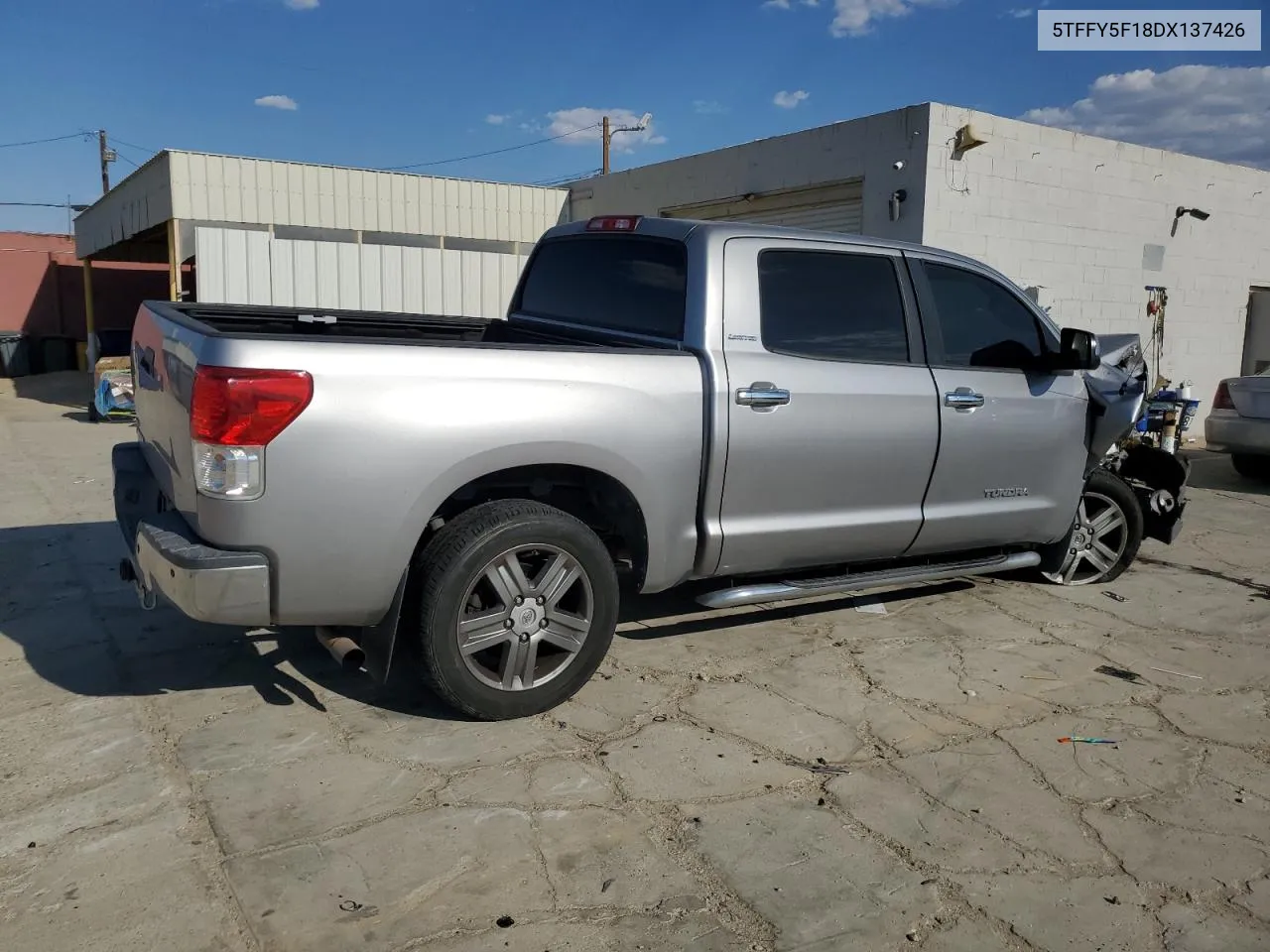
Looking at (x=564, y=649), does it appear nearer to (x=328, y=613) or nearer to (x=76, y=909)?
(x=328, y=613)

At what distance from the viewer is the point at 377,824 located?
3.05 m

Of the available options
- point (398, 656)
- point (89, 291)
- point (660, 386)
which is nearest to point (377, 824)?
point (398, 656)

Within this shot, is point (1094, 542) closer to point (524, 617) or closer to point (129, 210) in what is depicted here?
point (524, 617)

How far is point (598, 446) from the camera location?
371 cm

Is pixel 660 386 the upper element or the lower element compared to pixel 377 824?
upper

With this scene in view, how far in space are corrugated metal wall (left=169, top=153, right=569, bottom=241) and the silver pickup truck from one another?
1114 centimetres

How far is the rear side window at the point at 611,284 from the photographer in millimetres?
4281

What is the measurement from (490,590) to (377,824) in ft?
3.03

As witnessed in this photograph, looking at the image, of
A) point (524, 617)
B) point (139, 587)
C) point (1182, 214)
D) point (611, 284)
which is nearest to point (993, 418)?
point (611, 284)

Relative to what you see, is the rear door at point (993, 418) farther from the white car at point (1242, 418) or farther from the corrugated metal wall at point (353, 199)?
the corrugated metal wall at point (353, 199)

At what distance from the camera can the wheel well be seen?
372 centimetres

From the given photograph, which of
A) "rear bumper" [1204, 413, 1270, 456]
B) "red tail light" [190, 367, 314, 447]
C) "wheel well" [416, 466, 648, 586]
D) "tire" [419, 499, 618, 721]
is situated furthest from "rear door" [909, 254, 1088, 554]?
→ "rear bumper" [1204, 413, 1270, 456]

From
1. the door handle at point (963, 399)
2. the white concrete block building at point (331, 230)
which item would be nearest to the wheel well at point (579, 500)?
the door handle at point (963, 399)

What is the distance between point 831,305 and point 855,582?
1257 mm
